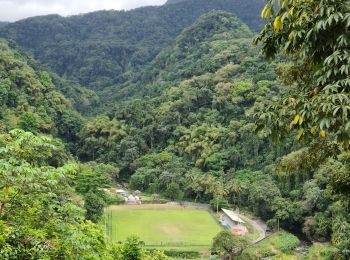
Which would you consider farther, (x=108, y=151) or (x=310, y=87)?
(x=108, y=151)

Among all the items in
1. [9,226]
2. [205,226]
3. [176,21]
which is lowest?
[205,226]

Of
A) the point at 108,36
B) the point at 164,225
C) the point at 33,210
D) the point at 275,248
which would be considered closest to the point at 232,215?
the point at 164,225

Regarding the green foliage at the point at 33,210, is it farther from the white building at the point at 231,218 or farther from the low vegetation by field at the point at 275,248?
the white building at the point at 231,218

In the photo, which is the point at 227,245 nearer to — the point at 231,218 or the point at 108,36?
the point at 231,218

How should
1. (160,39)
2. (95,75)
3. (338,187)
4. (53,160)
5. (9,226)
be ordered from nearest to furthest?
(9,226) < (338,187) < (53,160) < (95,75) < (160,39)

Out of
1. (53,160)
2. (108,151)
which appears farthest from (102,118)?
(53,160)

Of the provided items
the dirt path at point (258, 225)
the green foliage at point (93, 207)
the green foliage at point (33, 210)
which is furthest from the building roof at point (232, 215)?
the green foliage at point (33, 210)

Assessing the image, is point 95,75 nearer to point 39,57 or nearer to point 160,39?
point 39,57

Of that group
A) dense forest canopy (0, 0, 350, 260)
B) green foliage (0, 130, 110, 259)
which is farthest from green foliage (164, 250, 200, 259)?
green foliage (0, 130, 110, 259)
